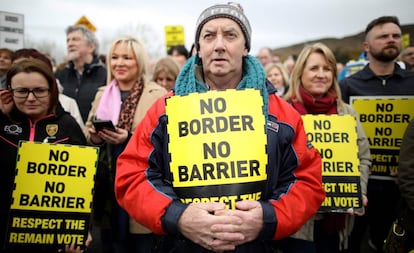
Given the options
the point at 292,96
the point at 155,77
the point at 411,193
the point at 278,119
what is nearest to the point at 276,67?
the point at 155,77

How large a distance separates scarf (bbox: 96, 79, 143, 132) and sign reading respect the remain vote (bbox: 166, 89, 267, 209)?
1.36 metres

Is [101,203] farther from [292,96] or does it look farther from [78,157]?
[292,96]

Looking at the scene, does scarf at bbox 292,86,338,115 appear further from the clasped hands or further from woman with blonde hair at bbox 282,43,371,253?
the clasped hands

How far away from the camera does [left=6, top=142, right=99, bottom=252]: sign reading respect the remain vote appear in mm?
2252

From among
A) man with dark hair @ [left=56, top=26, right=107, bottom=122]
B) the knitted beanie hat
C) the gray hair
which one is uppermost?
the gray hair

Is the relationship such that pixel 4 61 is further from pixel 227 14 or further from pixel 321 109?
pixel 321 109

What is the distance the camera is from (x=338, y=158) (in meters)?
2.74

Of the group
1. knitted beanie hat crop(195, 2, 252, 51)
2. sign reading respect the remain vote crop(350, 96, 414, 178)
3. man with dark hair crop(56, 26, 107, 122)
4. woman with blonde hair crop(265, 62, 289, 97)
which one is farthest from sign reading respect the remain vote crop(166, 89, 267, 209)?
woman with blonde hair crop(265, 62, 289, 97)

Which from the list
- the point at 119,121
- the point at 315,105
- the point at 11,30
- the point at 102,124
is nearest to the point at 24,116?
the point at 102,124

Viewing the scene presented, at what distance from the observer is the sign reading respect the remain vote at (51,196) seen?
2252 millimetres

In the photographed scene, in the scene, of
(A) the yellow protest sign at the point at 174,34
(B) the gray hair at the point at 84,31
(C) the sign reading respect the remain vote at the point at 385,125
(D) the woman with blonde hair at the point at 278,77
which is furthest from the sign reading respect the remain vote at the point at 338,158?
(A) the yellow protest sign at the point at 174,34

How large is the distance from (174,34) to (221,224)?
29.3 feet

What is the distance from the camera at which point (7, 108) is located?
246 centimetres

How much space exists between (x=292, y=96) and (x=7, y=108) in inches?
94.8
